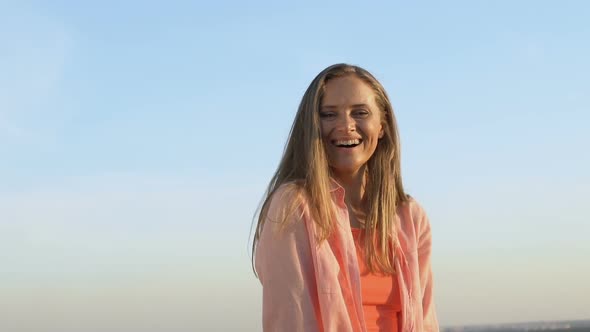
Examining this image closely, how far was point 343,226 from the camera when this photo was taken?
500 centimetres

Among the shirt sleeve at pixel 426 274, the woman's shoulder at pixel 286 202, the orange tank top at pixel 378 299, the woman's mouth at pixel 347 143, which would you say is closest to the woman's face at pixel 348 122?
the woman's mouth at pixel 347 143

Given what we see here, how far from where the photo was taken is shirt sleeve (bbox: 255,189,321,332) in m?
4.74

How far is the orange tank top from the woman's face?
0.46 metres

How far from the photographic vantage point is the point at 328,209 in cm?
493

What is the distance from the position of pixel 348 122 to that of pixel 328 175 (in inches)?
11.9

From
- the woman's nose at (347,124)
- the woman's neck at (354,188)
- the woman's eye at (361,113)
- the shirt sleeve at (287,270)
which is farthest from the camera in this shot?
the woman's neck at (354,188)

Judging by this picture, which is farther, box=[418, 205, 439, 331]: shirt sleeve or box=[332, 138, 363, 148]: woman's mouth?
box=[418, 205, 439, 331]: shirt sleeve

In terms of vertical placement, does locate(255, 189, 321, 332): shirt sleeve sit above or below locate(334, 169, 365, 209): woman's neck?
below

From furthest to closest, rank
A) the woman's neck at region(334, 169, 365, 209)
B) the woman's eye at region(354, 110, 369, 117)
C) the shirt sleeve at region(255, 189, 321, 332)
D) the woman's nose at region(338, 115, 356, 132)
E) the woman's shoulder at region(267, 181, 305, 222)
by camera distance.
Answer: the woman's neck at region(334, 169, 365, 209)
the woman's eye at region(354, 110, 369, 117)
the woman's nose at region(338, 115, 356, 132)
the woman's shoulder at region(267, 181, 305, 222)
the shirt sleeve at region(255, 189, 321, 332)

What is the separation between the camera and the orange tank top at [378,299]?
495cm

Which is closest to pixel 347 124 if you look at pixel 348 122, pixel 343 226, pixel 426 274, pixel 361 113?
pixel 348 122

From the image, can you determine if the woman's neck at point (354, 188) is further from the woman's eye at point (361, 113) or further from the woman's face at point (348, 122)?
the woman's eye at point (361, 113)

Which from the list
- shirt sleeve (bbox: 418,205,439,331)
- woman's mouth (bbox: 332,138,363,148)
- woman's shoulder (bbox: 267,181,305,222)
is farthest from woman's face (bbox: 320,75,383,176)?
shirt sleeve (bbox: 418,205,439,331)

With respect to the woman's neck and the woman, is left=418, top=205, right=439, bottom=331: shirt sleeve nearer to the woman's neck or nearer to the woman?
the woman
